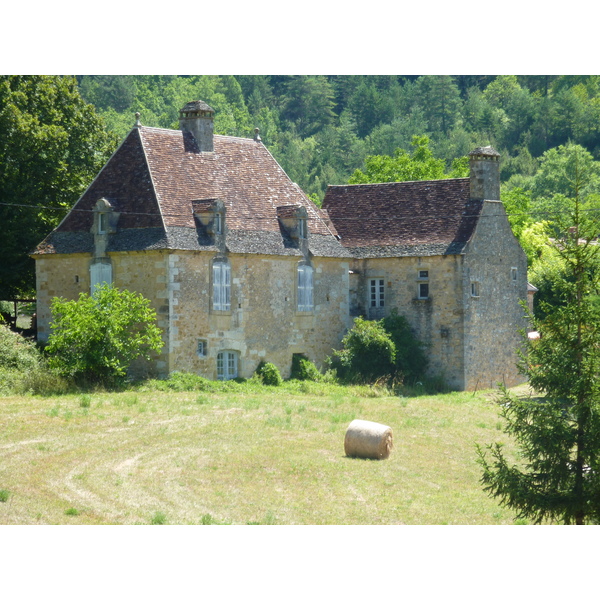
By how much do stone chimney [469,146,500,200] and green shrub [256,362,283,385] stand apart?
10882 millimetres

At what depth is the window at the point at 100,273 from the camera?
3569 cm

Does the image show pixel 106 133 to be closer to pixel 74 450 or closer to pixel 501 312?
pixel 501 312

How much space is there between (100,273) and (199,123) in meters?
7.29

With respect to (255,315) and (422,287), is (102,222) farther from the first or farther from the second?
(422,287)

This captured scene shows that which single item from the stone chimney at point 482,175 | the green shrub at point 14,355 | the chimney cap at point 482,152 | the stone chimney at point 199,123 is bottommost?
the green shrub at point 14,355

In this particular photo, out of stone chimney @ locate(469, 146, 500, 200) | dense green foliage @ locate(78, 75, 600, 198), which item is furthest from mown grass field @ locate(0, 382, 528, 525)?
dense green foliage @ locate(78, 75, 600, 198)

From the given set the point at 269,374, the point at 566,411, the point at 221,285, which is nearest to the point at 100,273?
the point at 221,285

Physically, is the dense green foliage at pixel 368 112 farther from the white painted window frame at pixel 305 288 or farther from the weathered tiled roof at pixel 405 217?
the white painted window frame at pixel 305 288

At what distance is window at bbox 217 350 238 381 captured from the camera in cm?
3615

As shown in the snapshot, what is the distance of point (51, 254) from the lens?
36875mm

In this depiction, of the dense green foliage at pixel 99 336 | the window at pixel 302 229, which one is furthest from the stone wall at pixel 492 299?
the dense green foliage at pixel 99 336

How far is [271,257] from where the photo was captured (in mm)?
37500

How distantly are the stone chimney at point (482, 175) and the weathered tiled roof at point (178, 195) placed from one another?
5.77 m

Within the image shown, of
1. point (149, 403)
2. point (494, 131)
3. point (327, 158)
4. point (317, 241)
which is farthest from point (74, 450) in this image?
point (327, 158)
